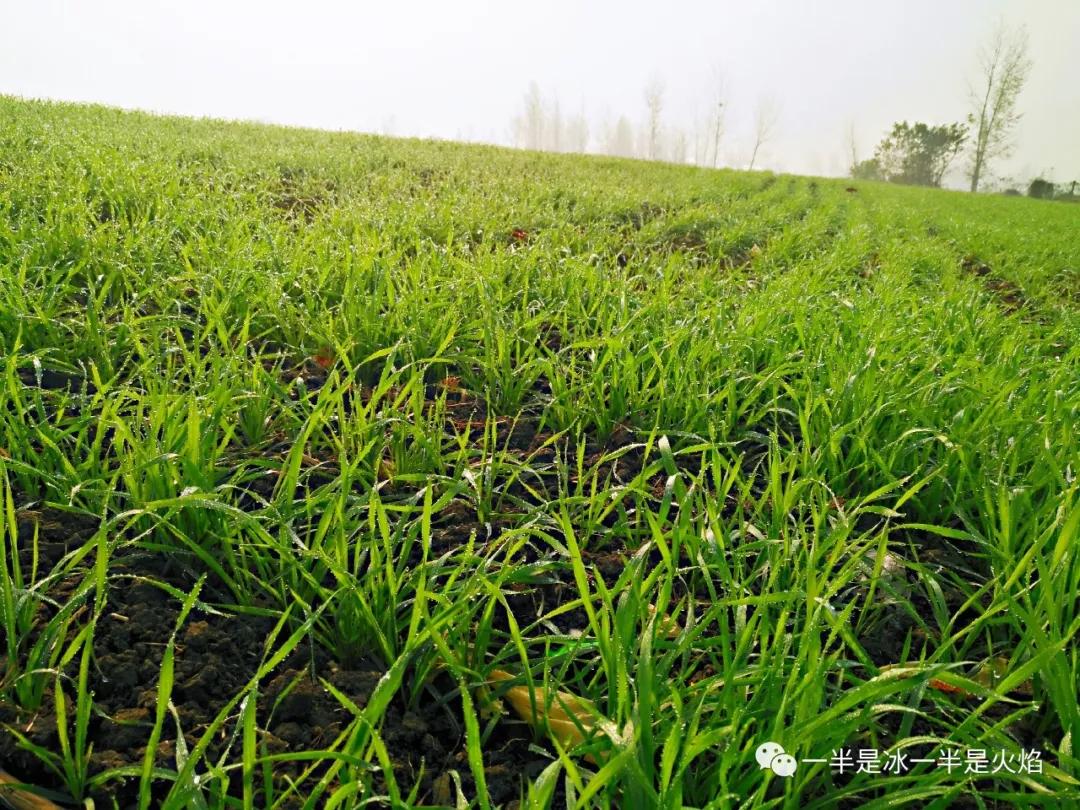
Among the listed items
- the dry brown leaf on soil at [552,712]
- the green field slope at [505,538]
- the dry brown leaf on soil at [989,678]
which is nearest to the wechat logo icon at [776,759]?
the green field slope at [505,538]

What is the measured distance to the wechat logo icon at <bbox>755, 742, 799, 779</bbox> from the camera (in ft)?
2.75

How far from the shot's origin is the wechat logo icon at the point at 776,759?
2.75 ft

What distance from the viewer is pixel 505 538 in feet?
3.92

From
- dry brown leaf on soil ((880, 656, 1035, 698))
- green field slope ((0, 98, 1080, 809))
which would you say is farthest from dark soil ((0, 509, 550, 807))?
dry brown leaf on soil ((880, 656, 1035, 698))

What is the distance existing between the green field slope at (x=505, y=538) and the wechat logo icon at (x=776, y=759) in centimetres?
2

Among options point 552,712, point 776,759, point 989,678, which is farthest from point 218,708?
point 989,678

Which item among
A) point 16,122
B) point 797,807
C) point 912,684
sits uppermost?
point 16,122

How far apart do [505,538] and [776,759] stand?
0.53 metres

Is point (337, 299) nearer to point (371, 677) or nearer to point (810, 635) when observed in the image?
point (371, 677)

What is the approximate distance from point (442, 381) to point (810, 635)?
4.49 ft

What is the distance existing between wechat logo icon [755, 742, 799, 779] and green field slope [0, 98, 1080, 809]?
18 millimetres

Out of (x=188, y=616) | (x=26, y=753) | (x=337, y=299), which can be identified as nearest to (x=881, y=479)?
(x=188, y=616)

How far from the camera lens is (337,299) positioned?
242cm

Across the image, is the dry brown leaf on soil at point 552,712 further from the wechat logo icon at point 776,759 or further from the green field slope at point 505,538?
the wechat logo icon at point 776,759
